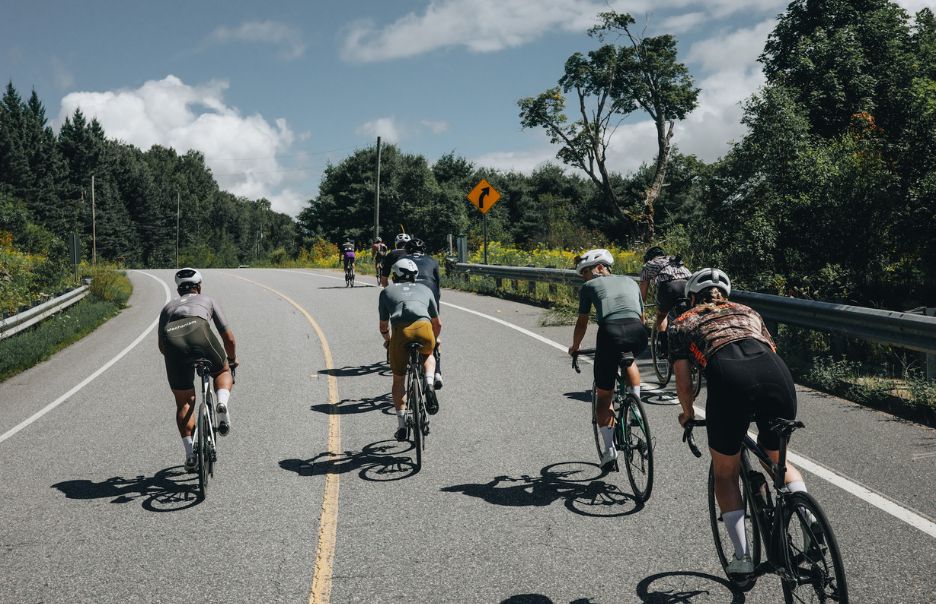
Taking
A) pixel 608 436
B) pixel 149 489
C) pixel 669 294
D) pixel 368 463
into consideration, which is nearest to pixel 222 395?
pixel 149 489

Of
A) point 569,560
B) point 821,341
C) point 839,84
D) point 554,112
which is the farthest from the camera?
point 554,112

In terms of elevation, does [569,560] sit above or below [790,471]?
below

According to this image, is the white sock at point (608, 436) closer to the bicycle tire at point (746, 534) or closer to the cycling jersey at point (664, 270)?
the bicycle tire at point (746, 534)

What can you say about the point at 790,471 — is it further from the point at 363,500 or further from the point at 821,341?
the point at 821,341

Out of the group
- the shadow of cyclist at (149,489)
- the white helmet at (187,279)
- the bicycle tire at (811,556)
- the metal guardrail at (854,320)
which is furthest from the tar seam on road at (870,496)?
the white helmet at (187,279)

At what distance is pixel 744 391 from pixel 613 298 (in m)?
2.27

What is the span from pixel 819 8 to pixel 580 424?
29.1 meters

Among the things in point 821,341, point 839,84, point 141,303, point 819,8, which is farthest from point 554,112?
point 821,341

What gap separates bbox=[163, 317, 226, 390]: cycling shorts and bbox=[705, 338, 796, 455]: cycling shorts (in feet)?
13.6

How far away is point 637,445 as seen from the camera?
216 inches

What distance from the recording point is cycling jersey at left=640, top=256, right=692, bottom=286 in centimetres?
916

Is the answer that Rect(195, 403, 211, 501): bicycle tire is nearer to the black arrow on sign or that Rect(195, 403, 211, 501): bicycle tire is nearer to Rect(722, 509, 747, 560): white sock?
Rect(722, 509, 747, 560): white sock

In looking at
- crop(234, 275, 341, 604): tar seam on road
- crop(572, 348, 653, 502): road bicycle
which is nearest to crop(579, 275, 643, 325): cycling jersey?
crop(572, 348, 653, 502): road bicycle

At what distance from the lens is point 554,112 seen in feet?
144
